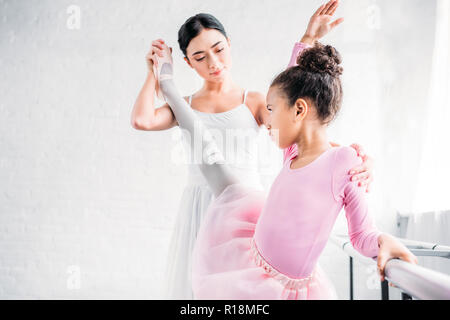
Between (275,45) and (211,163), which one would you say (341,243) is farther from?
(275,45)

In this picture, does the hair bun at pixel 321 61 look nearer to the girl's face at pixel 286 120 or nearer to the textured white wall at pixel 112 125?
the girl's face at pixel 286 120

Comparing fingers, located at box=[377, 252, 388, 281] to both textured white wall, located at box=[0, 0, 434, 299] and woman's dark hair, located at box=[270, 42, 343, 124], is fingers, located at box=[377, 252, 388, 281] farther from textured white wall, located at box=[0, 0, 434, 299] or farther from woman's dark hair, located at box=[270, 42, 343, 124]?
textured white wall, located at box=[0, 0, 434, 299]

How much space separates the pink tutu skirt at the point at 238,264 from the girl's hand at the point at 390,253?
13 centimetres

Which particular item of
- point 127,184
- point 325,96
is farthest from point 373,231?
point 127,184

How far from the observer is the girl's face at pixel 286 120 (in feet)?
2.37

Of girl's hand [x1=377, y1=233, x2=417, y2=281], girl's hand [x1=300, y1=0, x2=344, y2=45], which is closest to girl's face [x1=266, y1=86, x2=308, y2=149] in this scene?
girl's hand [x1=377, y1=233, x2=417, y2=281]

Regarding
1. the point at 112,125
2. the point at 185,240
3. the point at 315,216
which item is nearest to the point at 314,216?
the point at 315,216

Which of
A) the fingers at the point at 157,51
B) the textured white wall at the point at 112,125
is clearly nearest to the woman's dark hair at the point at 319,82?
the fingers at the point at 157,51

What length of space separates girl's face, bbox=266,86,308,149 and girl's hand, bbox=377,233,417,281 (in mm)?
263

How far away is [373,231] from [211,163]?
36 centimetres

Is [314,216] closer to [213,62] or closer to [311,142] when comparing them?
[311,142]

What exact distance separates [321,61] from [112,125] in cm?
185

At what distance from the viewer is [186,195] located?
3.85ft

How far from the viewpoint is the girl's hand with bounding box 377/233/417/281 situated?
0.55 metres
